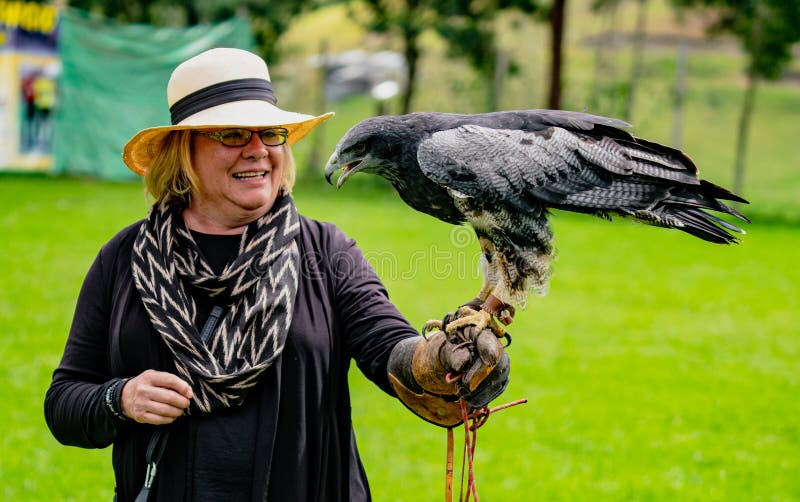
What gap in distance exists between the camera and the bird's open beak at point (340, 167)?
2.64 metres

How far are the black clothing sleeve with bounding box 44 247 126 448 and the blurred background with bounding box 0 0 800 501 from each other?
338mm

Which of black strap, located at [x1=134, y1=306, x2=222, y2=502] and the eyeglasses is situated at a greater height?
the eyeglasses

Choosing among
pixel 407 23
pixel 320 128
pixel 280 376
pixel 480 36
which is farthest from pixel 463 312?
pixel 407 23

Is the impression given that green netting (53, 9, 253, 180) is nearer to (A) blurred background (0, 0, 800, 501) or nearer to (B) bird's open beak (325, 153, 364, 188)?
(A) blurred background (0, 0, 800, 501)

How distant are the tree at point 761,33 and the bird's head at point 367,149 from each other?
40.4ft

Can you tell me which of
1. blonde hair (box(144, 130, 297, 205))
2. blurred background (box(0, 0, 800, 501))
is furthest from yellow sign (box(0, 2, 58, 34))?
blonde hair (box(144, 130, 297, 205))

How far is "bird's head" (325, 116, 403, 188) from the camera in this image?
2.66m

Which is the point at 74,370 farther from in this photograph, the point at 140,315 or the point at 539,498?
the point at 539,498

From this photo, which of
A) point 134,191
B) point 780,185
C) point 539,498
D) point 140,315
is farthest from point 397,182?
point 780,185

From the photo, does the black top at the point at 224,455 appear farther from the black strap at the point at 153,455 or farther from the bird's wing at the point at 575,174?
the bird's wing at the point at 575,174

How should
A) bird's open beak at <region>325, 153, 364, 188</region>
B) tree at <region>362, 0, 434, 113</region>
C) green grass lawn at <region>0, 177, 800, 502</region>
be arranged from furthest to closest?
tree at <region>362, 0, 434, 113</region>, green grass lawn at <region>0, 177, 800, 502</region>, bird's open beak at <region>325, 153, 364, 188</region>

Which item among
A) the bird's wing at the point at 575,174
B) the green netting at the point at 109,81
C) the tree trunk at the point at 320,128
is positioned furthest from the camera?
the tree trunk at the point at 320,128

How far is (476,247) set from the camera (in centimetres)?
473

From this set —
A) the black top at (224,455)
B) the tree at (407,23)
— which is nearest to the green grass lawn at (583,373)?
the black top at (224,455)
